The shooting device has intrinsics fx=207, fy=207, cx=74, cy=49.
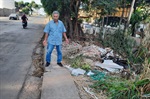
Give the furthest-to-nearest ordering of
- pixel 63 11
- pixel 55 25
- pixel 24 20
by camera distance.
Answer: pixel 24 20 → pixel 63 11 → pixel 55 25

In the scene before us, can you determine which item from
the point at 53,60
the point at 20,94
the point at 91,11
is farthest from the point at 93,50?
the point at 20,94

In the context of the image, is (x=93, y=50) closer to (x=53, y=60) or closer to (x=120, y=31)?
(x=53, y=60)

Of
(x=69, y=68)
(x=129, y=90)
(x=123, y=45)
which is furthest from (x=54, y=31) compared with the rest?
(x=123, y=45)

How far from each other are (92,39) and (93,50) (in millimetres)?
3840

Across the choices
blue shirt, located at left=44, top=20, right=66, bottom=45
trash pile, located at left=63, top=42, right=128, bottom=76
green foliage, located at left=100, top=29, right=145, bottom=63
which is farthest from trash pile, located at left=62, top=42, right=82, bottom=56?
blue shirt, located at left=44, top=20, right=66, bottom=45

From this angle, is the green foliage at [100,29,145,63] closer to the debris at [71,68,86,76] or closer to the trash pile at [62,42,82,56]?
the trash pile at [62,42,82,56]

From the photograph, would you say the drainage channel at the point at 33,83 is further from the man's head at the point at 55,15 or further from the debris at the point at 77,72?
the man's head at the point at 55,15

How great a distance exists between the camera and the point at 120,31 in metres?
11.7

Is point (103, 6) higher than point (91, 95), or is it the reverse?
point (103, 6)

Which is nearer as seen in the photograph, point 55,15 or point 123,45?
point 55,15

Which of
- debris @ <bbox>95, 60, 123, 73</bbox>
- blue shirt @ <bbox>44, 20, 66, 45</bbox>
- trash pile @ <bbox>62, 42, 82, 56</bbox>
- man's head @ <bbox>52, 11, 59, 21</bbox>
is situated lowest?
debris @ <bbox>95, 60, 123, 73</bbox>

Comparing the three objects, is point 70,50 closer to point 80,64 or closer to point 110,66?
point 80,64

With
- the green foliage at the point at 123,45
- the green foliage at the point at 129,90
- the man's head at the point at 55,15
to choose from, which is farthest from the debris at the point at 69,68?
the green foliage at the point at 123,45

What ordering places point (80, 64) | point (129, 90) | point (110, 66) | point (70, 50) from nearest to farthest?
point (129, 90) → point (80, 64) → point (110, 66) → point (70, 50)
